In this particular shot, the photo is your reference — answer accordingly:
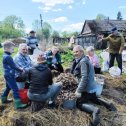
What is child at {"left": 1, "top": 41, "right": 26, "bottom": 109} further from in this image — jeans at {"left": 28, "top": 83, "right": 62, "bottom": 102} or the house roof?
the house roof

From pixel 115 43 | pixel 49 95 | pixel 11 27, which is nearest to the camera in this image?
pixel 49 95

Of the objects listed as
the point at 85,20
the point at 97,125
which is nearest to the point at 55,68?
the point at 97,125

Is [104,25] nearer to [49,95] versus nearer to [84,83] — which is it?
[84,83]

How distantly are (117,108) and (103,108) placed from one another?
0.60 meters

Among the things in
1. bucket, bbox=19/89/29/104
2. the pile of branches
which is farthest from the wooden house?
bucket, bbox=19/89/29/104

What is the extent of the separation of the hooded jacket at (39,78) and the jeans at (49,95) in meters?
0.07

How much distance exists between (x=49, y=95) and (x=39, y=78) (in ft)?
1.30

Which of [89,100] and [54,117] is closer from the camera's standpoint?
[54,117]

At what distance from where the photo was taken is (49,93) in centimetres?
570

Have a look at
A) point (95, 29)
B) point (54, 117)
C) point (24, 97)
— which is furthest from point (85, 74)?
point (95, 29)

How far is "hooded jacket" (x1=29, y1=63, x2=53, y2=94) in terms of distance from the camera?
5.61 m

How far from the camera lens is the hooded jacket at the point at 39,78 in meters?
5.61

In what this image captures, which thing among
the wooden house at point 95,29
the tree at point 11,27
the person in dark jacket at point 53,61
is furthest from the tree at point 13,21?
the person in dark jacket at point 53,61

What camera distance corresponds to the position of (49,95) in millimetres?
5691
